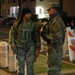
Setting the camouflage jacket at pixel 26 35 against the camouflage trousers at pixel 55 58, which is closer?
the camouflage trousers at pixel 55 58

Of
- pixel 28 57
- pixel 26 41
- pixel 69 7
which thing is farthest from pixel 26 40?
pixel 69 7

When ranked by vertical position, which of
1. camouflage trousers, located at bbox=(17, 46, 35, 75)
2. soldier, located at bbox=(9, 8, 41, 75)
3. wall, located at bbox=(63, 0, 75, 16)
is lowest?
camouflage trousers, located at bbox=(17, 46, 35, 75)

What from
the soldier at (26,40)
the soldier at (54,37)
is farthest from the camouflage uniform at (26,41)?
the soldier at (54,37)

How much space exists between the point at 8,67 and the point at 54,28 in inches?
172

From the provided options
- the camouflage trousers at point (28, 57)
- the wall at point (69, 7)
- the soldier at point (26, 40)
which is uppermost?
the wall at point (69, 7)

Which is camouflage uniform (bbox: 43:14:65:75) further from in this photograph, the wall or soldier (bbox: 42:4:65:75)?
the wall

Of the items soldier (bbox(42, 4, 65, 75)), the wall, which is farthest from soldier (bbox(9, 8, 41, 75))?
the wall

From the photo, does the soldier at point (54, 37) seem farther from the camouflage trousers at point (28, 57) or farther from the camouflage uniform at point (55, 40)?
the camouflage trousers at point (28, 57)

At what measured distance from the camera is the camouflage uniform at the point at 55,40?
6180mm

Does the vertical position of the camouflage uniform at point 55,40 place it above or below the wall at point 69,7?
below

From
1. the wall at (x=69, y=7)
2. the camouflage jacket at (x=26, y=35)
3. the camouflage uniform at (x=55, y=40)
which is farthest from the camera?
the wall at (x=69, y=7)

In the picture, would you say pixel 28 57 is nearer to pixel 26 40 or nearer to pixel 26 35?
pixel 26 40

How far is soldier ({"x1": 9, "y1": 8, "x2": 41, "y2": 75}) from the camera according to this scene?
663 cm

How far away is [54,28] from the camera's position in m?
6.20
